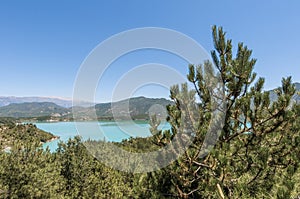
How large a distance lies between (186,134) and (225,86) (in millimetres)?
1119

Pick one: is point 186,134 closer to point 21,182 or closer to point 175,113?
point 175,113

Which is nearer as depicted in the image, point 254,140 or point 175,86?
point 254,140

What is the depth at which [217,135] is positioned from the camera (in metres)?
3.82

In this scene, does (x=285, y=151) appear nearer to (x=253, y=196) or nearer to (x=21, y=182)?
(x=253, y=196)

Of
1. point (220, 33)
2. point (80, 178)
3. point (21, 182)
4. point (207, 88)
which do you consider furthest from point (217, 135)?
point (80, 178)

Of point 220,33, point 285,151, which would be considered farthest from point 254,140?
point 220,33

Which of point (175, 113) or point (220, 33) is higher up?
point (220, 33)

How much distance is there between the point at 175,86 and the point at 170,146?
1.14m

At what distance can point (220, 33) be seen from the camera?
390cm

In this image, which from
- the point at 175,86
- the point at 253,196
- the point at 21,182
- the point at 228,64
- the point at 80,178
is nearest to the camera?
the point at 253,196

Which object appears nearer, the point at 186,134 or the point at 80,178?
the point at 186,134

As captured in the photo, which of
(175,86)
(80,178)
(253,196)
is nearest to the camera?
(253,196)

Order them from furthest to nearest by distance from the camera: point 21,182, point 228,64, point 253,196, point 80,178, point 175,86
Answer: point 80,178, point 21,182, point 175,86, point 228,64, point 253,196

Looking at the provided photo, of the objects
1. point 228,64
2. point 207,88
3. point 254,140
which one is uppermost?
point 228,64
